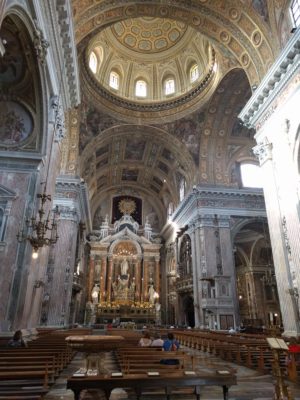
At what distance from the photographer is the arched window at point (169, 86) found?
2242 centimetres

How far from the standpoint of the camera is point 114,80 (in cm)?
2216

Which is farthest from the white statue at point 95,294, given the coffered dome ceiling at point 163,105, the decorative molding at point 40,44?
the decorative molding at point 40,44

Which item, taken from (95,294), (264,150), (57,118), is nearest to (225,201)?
(264,150)

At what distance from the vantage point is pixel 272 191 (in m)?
10.7

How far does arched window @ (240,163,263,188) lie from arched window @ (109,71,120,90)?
11249 mm

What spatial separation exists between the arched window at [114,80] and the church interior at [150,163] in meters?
0.11

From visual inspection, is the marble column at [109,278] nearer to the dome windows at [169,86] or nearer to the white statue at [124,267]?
the white statue at [124,267]

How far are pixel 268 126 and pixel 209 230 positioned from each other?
9.01 meters

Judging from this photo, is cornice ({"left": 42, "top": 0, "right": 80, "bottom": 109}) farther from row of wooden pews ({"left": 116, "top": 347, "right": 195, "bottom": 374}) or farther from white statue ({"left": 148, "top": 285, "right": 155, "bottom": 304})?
white statue ({"left": 148, "top": 285, "right": 155, "bottom": 304})

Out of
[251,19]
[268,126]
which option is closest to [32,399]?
[268,126]

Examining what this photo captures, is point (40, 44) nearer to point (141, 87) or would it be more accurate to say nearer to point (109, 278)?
point (141, 87)

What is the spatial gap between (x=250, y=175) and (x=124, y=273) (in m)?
14.3

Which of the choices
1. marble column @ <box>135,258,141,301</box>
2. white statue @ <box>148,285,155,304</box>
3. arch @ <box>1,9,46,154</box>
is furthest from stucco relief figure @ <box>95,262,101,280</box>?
arch @ <box>1,9,46,154</box>

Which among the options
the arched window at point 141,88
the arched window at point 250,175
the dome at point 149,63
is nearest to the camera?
the dome at point 149,63
